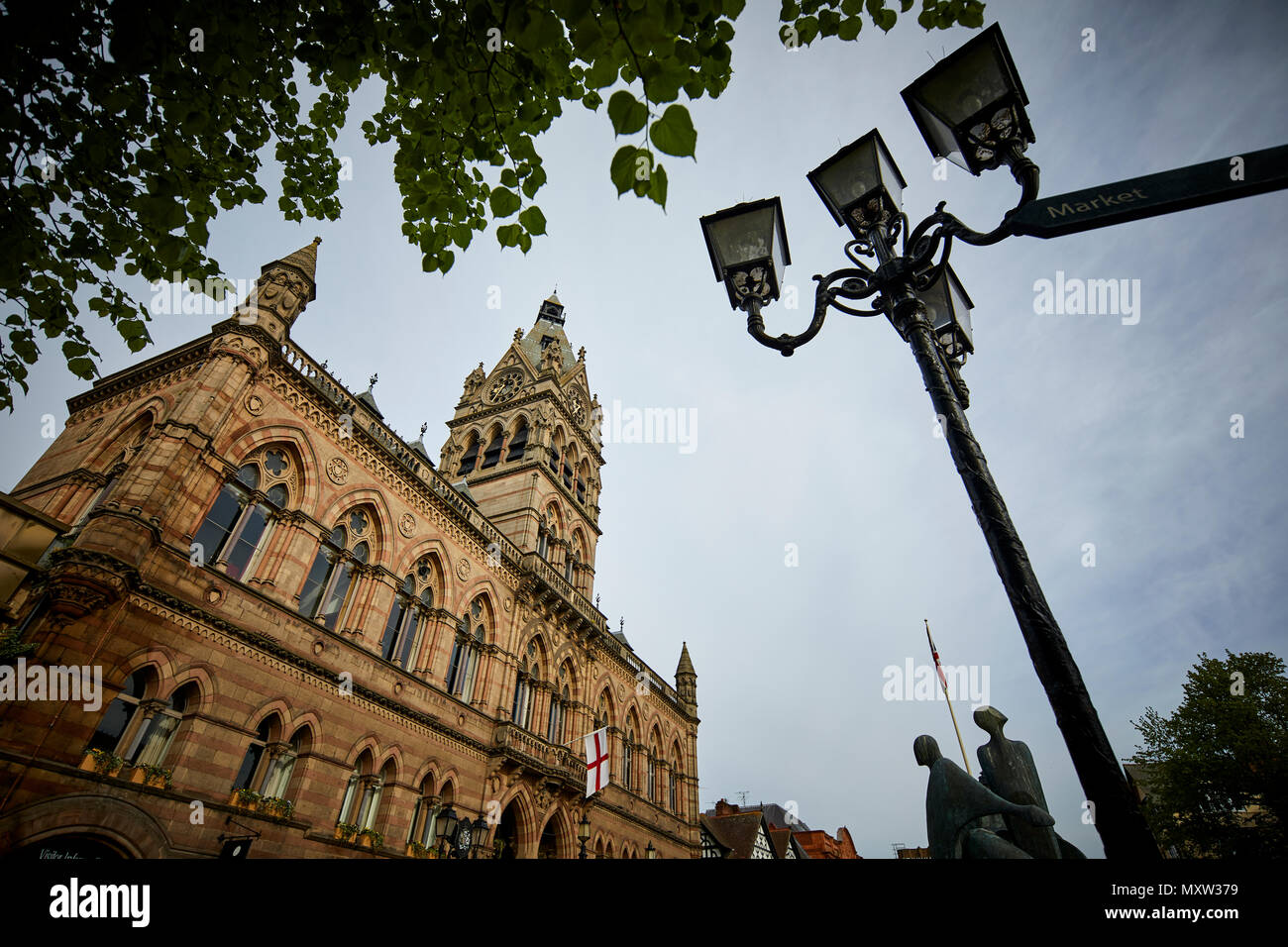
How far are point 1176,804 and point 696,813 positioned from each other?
19168 millimetres

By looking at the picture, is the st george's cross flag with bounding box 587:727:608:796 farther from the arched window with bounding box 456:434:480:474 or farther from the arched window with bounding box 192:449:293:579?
the arched window with bounding box 456:434:480:474

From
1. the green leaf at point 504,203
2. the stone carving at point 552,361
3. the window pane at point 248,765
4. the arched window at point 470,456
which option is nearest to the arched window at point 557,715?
the window pane at point 248,765

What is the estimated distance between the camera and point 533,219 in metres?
4.51

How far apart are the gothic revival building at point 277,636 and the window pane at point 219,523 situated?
0.05 metres

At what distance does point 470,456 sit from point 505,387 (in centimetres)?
380

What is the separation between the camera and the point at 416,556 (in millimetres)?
16156

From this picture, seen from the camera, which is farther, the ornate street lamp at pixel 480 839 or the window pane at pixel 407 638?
the window pane at pixel 407 638

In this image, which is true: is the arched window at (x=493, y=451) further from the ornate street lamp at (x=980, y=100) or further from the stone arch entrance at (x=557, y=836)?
the ornate street lamp at (x=980, y=100)

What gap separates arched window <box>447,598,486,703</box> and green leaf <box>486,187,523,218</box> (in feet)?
48.9

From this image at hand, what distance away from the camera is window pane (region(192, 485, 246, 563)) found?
38.0 ft

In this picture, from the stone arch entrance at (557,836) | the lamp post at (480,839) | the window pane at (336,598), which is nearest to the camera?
the window pane at (336,598)

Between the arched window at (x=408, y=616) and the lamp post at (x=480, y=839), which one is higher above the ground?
the arched window at (x=408, y=616)

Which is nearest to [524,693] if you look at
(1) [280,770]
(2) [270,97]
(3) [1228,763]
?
(1) [280,770]

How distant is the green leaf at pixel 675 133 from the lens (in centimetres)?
264
